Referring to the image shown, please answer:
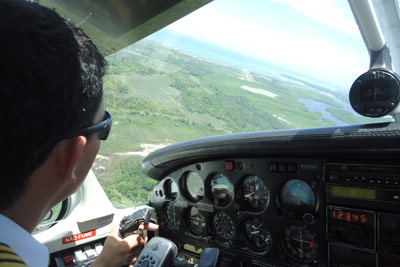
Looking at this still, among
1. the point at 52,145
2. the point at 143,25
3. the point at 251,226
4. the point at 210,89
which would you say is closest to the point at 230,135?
the point at 210,89

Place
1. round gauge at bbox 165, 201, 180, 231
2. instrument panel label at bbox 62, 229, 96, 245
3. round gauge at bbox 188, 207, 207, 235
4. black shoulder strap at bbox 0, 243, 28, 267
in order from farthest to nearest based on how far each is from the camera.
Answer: round gauge at bbox 165, 201, 180, 231 → round gauge at bbox 188, 207, 207, 235 → instrument panel label at bbox 62, 229, 96, 245 → black shoulder strap at bbox 0, 243, 28, 267

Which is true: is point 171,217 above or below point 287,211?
below

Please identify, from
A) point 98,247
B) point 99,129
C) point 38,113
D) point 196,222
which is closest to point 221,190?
point 196,222

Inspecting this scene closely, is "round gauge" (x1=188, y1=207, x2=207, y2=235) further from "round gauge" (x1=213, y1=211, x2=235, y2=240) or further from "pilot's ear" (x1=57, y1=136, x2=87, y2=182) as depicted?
"pilot's ear" (x1=57, y1=136, x2=87, y2=182)

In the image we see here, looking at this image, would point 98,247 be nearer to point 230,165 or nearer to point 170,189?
point 170,189

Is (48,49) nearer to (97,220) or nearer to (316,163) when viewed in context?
(316,163)

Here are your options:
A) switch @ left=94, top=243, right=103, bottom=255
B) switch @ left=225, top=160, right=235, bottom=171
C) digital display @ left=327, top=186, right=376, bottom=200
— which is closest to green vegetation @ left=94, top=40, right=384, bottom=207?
switch @ left=225, top=160, right=235, bottom=171
